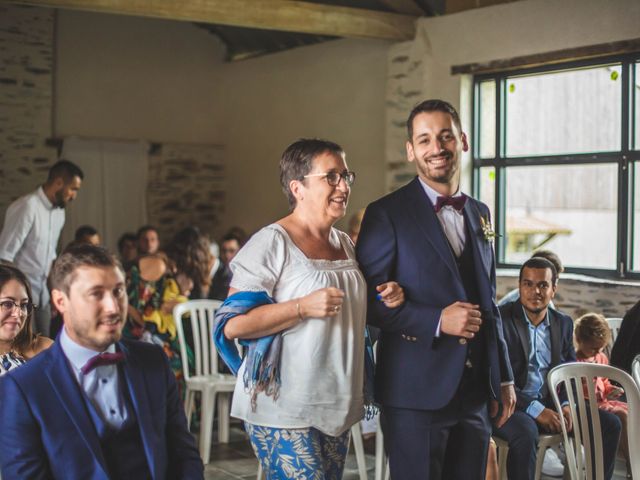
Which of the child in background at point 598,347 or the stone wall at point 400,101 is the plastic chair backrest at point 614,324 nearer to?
the child in background at point 598,347

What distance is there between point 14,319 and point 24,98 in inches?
244

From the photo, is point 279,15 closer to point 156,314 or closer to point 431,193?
point 156,314

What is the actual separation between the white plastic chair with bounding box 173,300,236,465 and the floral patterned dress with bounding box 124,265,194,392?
12 centimetres

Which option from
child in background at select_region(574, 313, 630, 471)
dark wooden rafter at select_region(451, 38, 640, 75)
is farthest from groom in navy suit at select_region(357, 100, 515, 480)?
dark wooden rafter at select_region(451, 38, 640, 75)

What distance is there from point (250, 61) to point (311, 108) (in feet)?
4.24

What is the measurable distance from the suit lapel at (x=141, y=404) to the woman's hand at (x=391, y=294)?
690 millimetres

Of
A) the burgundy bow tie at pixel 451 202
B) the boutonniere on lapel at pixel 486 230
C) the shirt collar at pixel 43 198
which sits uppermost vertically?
the shirt collar at pixel 43 198

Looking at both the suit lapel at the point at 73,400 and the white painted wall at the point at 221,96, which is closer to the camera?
the suit lapel at the point at 73,400

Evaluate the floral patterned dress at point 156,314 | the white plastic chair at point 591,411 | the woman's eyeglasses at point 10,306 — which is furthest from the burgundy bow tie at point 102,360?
the floral patterned dress at point 156,314

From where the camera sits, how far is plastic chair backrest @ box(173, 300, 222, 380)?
5035 mm

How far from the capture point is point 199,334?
5.20m

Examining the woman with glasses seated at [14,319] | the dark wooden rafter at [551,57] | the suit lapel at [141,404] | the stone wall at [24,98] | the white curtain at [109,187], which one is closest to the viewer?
the suit lapel at [141,404]

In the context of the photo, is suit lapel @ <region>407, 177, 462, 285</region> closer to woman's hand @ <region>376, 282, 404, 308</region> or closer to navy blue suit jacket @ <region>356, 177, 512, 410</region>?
navy blue suit jacket @ <region>356, 177, 512, 410</region>

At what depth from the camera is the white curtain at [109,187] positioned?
8.66 metres
